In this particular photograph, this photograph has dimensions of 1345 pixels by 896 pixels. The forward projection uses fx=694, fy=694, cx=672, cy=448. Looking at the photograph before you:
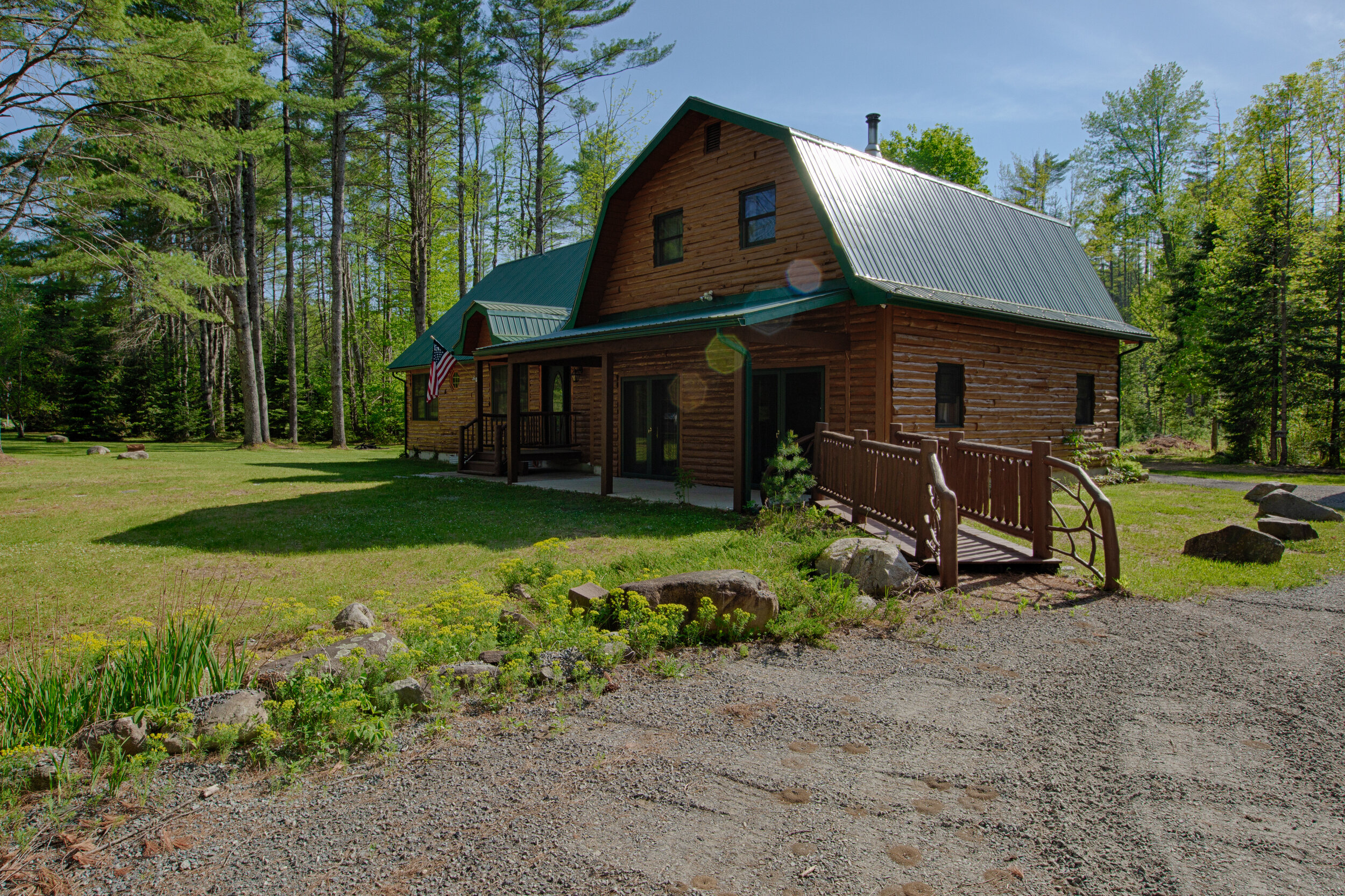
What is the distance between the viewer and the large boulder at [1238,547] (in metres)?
7.23

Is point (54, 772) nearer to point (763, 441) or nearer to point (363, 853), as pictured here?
point (363, 853)

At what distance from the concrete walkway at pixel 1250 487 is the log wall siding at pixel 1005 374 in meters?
1.53

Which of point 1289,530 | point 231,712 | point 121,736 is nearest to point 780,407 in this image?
point 1289,530

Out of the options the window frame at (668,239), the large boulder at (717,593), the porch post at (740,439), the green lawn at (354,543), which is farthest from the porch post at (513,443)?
the large boulder at (717,593)

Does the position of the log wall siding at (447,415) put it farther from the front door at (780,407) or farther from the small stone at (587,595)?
the small stone at (587,595)

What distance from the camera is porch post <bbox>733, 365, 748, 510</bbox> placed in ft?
32.9

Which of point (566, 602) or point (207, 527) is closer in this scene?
point (566, 602)

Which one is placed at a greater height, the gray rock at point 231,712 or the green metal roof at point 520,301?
the green metal roof at point 520,301

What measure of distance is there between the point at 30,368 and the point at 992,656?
48.3 meters

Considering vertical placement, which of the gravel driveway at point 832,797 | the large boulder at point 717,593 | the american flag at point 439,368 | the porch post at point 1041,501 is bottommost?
the gravel driveway at point 832,797

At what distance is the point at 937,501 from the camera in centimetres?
655

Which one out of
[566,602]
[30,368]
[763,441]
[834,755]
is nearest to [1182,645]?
[834,755]

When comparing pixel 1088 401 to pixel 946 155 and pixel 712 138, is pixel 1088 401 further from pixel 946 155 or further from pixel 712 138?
pixel 946 155

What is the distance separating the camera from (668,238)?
46.2ft
